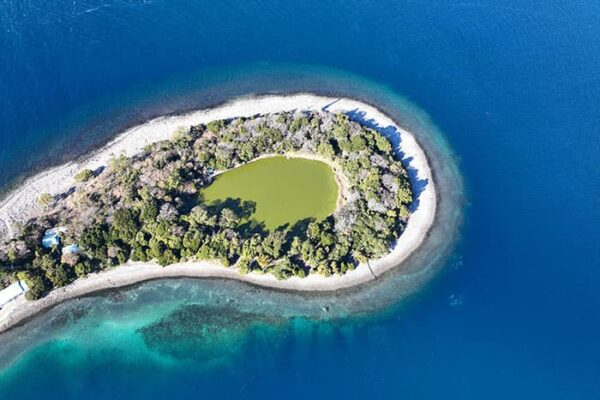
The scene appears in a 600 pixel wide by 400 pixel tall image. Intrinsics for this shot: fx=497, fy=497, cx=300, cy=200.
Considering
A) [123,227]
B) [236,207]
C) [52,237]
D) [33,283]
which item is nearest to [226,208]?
[236,207]

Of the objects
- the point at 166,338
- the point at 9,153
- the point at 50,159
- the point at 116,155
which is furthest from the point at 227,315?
the point at 9,153

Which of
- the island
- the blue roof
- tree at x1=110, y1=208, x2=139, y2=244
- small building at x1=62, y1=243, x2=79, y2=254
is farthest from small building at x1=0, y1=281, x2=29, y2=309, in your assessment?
tree at x1=110, y1=208, x2=139, y2=244

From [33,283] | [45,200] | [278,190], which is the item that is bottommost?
[33,283]

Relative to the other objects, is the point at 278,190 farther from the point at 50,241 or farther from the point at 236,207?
the point at 50,241

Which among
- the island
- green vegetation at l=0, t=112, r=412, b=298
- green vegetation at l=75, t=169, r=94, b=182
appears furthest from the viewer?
green vegetation at l=75, t=169, r=94, b=182

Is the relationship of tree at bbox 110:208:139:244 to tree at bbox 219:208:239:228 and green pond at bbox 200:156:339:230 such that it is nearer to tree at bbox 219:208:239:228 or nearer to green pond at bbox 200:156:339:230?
green pond at bbox 200:156:339:230
